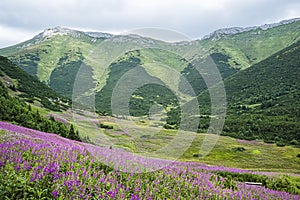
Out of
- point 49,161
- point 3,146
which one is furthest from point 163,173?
point 3,146

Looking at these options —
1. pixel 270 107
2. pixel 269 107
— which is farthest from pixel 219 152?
pixel 269 107

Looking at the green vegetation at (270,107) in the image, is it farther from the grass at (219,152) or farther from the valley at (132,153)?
the grass at (219,152)

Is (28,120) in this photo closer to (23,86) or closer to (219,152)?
(219,152)

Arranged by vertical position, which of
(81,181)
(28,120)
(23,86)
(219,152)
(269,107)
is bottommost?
(219,152)

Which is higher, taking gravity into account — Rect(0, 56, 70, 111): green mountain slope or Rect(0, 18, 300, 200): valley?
Rect(0, 56, 70, 111): green mountain slope

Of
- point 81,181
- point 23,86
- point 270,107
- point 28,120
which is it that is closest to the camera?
point 81,181

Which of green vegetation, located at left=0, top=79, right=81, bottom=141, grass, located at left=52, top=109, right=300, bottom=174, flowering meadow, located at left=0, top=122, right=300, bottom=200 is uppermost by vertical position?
flowering meadow, located at left=0, top=122, right=300, bottom=200

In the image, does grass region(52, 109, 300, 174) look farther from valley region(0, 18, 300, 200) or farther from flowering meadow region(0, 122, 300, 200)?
flowering meadow region(0, 122, 300, 200)

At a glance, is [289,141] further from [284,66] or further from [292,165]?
[284,66]

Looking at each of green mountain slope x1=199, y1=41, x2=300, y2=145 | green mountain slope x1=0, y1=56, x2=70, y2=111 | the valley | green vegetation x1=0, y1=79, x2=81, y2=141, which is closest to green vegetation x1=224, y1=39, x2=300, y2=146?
green mountain slope x1=199, y1=41, x2=300, y2=145

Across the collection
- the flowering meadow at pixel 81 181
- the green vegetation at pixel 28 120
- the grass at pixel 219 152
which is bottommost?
the grass at pixel 219 152

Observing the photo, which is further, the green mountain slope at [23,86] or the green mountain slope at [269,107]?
the green mountain slope at [269,107]

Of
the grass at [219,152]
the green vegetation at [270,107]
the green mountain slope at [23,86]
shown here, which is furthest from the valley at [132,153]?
the green mountain slope at [23,86]

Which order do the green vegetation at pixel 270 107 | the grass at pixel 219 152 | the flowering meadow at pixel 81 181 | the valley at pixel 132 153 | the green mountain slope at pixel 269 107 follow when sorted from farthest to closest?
1. the green mountain slope at pixel 269 107
2. the green vegetation at pixel 270 107
3. the grass at pixel 219 152
4. the valley at pixel 132 153
5. the flowering meadow at pixel 81 181
